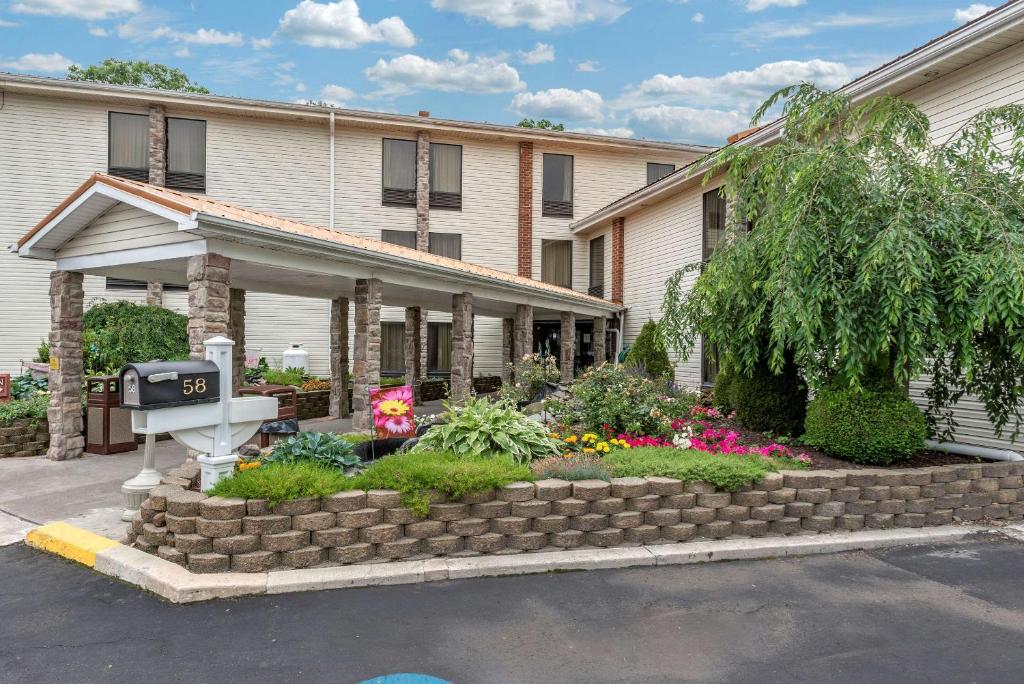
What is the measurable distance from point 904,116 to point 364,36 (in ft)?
108

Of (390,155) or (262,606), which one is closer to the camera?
(262,606)

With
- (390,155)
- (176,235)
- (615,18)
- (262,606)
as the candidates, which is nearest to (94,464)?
(176,235)

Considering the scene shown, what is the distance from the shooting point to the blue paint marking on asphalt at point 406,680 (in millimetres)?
3250

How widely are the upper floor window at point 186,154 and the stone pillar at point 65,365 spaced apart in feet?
30.0

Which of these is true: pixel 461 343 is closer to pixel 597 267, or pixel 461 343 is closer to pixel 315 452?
pixel 315 452

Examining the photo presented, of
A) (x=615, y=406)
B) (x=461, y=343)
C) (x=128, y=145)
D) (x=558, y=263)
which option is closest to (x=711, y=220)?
(x=461, y=343)

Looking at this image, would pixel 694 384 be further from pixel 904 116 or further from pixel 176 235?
pixel 176 235

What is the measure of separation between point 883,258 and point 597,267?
1468 cm

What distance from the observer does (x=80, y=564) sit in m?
5.00

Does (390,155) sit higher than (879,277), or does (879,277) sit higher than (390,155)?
(390,155)

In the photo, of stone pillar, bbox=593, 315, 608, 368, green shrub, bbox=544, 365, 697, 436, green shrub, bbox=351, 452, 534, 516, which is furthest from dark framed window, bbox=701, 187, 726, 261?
green shrub, bbox=351, 452, 534, 516

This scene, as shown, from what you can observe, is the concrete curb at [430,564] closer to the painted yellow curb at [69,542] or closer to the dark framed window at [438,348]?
the painted yellow curb at [69,542]

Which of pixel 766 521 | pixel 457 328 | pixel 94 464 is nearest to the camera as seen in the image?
pixel 766 521

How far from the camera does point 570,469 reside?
554 centimetres
